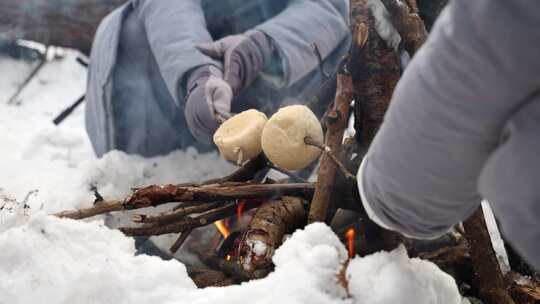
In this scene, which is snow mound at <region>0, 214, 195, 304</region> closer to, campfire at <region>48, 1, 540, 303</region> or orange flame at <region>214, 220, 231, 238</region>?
campfire at <region>48, 1, 540, 303</region>

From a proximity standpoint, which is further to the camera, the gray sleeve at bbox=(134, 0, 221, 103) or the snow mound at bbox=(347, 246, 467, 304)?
the gray sleeve at bbox=(134, 0, 221, 103)

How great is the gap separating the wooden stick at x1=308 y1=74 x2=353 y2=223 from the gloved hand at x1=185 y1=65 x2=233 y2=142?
0.68 meters

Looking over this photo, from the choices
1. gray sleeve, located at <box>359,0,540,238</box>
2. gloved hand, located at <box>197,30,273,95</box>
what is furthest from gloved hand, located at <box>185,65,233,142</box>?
gray sleeve, located at <box>359,0,540,238</box>

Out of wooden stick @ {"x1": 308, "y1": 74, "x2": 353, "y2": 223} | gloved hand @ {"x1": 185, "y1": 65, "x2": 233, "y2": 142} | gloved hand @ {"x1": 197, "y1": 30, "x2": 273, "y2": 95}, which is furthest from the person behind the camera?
gloved hand @ {"x1": 197, "y1": 30, "x2": 273, "y2": 95}

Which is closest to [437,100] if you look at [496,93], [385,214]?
[496,93]

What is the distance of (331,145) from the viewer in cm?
145

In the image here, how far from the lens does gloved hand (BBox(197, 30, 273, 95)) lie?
237 cm

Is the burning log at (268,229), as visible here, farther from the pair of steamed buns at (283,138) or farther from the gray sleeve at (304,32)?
the gray sleeve at (304,32)

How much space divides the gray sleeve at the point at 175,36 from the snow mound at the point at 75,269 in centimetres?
128

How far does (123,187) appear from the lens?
2.42 m

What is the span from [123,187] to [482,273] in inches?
66.2

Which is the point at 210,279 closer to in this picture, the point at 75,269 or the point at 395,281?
the point at 75,269

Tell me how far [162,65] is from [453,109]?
6.82ft

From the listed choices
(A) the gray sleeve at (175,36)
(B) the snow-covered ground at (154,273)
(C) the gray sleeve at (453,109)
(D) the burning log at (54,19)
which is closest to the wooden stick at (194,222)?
→ (B) the snow-covered ground at (154,273)
